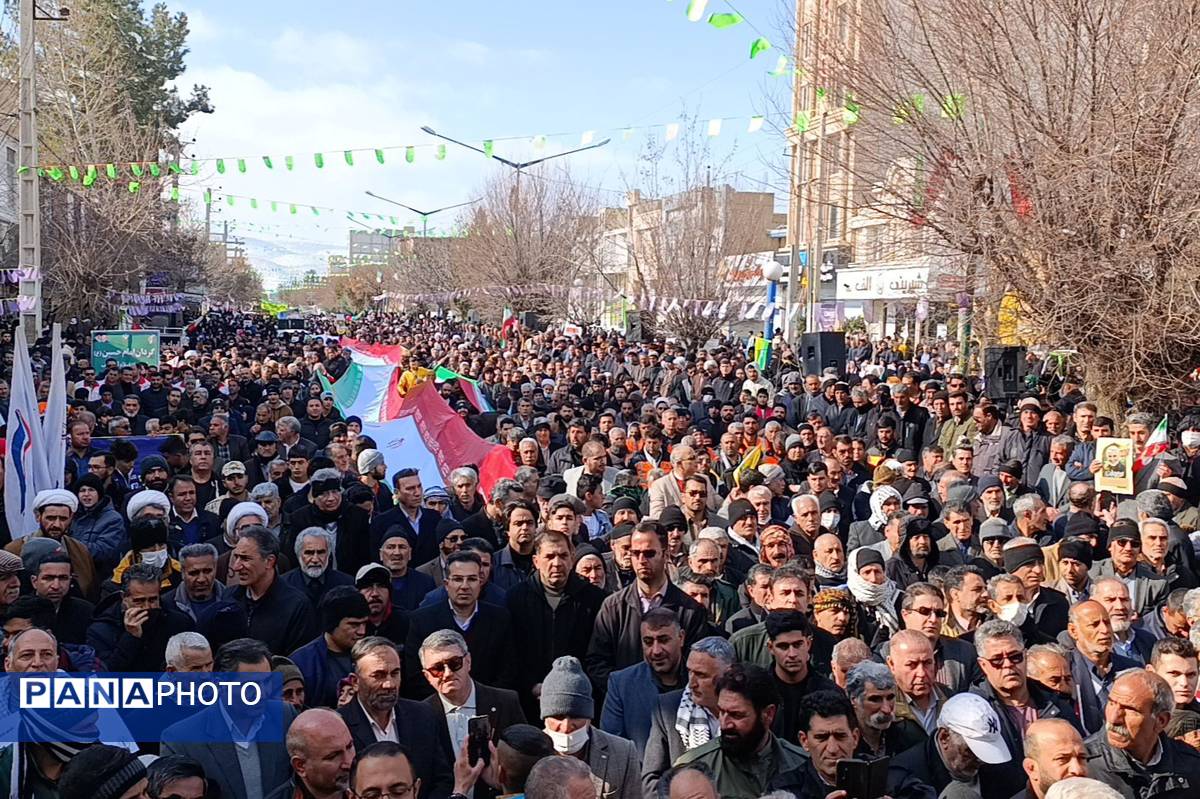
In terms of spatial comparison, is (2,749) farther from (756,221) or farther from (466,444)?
(756,221)

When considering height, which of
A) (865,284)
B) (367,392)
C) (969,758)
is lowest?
(969,758)

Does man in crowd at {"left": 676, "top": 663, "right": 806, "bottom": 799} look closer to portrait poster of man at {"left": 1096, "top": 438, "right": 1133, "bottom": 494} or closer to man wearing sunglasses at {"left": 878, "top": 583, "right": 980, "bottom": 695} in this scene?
man wearing sunglasses at {"left": 878, "top": 583, "right": 980, "bottom": 695}

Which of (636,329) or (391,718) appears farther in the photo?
(636,329)

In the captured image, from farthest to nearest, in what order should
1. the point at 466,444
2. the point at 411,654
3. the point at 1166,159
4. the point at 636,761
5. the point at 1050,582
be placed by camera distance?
the point at 466,444, the point at 1166,159, the point at 1050,582, the point at 411,654, the point at 636,761

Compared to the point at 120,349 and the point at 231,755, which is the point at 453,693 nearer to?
the point at 231,755

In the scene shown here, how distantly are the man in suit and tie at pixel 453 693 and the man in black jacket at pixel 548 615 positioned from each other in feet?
4.16

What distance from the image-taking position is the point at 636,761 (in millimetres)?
5039

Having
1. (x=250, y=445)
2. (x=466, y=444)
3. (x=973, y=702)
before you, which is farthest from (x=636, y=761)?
(x=250, y=445)

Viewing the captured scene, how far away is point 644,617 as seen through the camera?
6020 millimetres

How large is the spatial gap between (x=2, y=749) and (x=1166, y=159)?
1120 cm

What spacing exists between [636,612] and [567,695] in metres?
1.80

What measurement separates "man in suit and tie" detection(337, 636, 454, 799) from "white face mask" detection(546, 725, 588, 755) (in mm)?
546

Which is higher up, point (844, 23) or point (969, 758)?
point (844, 23)

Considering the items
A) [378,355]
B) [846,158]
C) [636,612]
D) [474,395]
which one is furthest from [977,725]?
[378,355]
